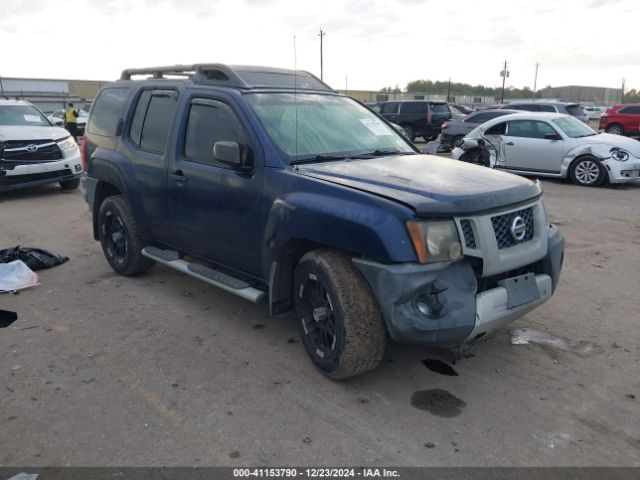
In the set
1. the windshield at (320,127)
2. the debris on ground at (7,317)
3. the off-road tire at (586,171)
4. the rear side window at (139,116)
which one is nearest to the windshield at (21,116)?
the rear side window at (139,116)

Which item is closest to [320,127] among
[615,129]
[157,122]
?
[157,122]

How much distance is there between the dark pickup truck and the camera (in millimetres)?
3033

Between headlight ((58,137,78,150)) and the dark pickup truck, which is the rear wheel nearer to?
headlight ((58,137,78,150))

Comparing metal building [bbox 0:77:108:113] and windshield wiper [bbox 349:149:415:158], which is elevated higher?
metal building [bbox 0:77:108:113]

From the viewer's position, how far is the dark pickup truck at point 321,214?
9.95 ft

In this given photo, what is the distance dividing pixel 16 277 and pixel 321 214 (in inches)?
147

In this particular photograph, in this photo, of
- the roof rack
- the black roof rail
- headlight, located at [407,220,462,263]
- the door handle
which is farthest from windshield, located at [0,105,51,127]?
headlight, located at [407,220,462,263]

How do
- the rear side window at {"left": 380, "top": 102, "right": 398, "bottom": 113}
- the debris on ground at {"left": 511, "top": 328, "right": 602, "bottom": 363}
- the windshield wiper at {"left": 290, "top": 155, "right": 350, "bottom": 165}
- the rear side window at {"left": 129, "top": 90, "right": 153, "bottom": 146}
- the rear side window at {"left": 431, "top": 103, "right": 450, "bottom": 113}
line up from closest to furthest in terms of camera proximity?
the windshield wiper at {"left": 290, "top": 155, "right": 350, "bottom": 165} < the debris on ground at {"left": 511, "top": 328, "right": 602, "bottom": 363} < the rear side window at {"left": 129, "top": 90, "right": 153, "bottom": 146} < the rear side window at {"left": 431, "top": 103, "right": 450, "bottom": 113} < the rear side window at {"left": 380, "top": 102, "right": 398, "bottom": 113}

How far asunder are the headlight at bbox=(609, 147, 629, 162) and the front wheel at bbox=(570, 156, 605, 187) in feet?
1.02

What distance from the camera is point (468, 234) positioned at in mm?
3111

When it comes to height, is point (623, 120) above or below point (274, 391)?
A: above

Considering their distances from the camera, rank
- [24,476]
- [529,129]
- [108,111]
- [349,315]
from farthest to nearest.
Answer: [529,129], [108,111], [349,315], [24,476]

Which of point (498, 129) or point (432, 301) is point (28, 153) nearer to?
point (432, 301)

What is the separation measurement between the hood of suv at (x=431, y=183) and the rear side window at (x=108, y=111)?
2668mm
